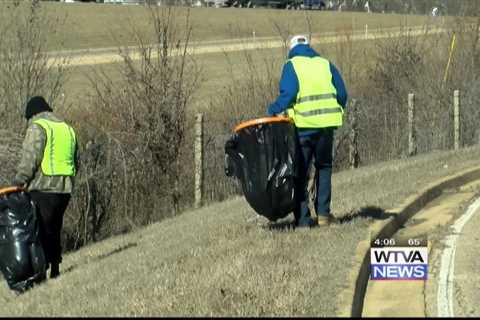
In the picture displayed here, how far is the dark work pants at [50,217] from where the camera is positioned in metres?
9.23

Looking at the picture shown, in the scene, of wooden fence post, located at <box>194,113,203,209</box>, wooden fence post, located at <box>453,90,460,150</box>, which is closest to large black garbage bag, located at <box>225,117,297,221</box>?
wooden fence post, located at <box>194,113,203,209</box>

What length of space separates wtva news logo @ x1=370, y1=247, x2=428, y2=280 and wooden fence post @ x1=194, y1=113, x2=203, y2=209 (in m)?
6.64

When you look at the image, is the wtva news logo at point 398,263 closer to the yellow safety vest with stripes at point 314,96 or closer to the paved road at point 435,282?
the paved road at point 435,282

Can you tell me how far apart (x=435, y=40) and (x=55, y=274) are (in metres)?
16.8

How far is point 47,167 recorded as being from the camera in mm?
9234

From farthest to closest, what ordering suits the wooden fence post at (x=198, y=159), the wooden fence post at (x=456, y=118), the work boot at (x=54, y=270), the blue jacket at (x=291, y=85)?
1. the wooden fence post at (x=456, y=118)
2. the wooden fence post at (x=198, y=159)
3. the work boot at (x=54, y=270)
4. the blue jacket at (x=291, y=85)

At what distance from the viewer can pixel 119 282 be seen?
7738 millimetres

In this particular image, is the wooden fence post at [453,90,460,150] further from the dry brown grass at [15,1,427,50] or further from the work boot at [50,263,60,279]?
the dry brown grass at [15,1,427,50]

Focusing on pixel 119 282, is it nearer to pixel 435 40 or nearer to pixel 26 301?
pixel 26 301

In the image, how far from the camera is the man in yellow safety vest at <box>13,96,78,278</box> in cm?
916

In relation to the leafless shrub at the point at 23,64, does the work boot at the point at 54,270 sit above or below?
below

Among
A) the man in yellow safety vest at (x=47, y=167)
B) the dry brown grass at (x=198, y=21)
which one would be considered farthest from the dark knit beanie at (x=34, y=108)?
the dry brown grass at (x=198, y=21)

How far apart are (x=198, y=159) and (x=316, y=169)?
5378mm

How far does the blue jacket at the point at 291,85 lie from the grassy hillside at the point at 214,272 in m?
1.31
